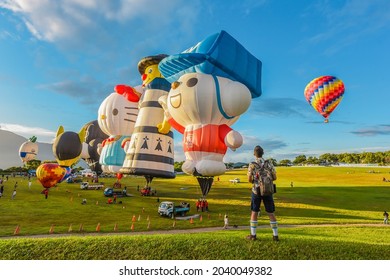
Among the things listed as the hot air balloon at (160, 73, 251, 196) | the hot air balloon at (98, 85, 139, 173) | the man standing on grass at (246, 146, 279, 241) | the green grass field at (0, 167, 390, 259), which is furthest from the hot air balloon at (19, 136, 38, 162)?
the man standing on grass at (246, 146, 279, 241)

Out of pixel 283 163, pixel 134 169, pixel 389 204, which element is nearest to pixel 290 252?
pixel 134 169

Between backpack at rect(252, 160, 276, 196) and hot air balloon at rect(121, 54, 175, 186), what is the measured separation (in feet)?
57.3

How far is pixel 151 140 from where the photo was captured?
81.1ft

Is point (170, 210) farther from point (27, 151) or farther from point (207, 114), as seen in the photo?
point (27, 151)

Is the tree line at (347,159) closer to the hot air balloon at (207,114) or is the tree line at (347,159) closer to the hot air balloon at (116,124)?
the hot air balloon at (116,124)

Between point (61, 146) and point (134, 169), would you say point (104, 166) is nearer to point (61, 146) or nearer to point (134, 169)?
point (61, 146)

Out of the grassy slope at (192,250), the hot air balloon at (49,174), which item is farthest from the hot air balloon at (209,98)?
the hot air balloon at (49,174)

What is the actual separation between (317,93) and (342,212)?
15819 millimetres

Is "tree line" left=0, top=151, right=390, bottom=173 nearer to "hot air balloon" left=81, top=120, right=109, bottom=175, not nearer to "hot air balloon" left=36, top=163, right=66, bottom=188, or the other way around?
"hot air balloon" left=81, top=120, right=109, bottom=175

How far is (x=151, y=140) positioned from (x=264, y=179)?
19.2 metres

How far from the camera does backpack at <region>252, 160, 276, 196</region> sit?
6238mm

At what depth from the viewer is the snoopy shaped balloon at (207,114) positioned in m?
17.9

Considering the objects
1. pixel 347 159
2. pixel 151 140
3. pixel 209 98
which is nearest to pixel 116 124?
pixel 151 140

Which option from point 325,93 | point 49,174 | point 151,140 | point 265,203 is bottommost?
point 265,203
